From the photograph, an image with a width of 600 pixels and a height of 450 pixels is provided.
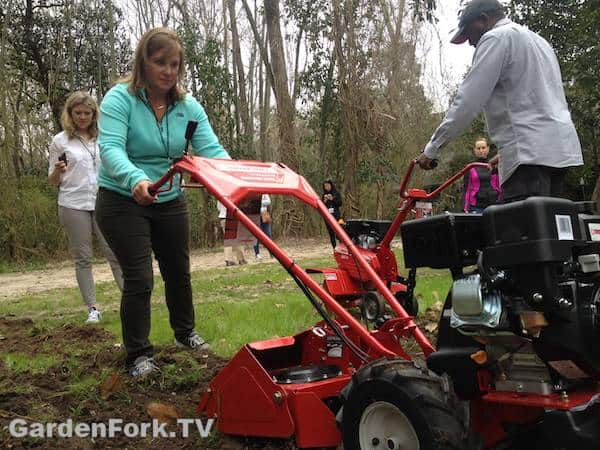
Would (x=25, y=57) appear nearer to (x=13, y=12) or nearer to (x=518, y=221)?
(x=13, y=12)

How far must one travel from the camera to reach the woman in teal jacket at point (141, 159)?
330 centimetres

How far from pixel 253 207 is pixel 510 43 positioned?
1456mm

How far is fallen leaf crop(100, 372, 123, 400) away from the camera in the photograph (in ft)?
10.3

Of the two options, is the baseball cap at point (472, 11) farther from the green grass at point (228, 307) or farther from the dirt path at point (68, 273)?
the dirt path at point (68, 273)

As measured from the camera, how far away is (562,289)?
1.89m

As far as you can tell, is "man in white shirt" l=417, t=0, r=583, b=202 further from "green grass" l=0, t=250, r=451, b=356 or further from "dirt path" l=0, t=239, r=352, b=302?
"dirt path" l=0, t=239, r=352, b=302

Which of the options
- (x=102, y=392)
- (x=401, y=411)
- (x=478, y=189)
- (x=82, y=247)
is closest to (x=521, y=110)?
(x=401, y=411)

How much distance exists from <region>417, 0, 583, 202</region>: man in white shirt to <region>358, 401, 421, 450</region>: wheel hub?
134 cm

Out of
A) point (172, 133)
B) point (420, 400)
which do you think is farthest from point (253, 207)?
point (420, 400)

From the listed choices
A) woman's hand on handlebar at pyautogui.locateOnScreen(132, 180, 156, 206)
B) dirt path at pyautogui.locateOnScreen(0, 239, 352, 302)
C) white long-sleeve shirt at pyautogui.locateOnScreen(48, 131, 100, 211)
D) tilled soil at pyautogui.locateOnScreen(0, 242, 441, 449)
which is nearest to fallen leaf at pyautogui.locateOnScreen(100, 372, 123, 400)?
tilled soil at pyautogui.locateOnScreen(0, 242, 441, 449)

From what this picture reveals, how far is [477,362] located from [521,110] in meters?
1.42

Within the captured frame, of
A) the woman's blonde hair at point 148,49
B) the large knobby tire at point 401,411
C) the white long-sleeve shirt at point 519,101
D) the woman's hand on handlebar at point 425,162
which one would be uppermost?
the woman's blonde hair at point 148,49

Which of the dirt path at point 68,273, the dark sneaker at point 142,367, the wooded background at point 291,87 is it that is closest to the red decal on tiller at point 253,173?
the dark sneaker at point 142,367

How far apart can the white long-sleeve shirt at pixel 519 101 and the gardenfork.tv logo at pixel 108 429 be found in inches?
70.9
